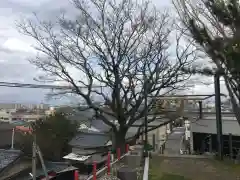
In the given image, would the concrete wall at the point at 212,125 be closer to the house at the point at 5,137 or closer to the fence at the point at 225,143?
the fence at the point at 225,143

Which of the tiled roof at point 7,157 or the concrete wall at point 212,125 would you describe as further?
the tiled roof at point 7,157

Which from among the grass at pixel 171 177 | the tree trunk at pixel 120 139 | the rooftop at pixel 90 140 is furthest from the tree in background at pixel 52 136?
the grass at pixel 171 177

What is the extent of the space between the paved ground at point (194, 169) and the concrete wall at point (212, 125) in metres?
4.92

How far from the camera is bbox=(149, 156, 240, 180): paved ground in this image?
30.3 ft

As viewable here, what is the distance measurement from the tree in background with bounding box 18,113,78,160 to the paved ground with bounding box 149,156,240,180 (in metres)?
18.2

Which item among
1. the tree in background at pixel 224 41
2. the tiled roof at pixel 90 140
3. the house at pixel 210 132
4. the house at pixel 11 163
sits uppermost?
the tree in background at pixel 224 41

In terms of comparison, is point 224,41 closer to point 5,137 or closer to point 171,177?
point 171,177

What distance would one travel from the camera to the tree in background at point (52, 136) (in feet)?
94.6

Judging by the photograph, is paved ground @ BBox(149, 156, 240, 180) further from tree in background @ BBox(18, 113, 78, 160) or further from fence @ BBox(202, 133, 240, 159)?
tree in background @ BBox(18, 113, 78, 160)

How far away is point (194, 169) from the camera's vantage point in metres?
10.5

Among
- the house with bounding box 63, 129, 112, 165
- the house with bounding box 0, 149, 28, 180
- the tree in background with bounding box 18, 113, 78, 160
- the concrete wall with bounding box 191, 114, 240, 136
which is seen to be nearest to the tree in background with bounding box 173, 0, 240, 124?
the concrete wall with bounding box 191, 114, 240, 136

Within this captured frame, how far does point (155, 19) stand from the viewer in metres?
18.4

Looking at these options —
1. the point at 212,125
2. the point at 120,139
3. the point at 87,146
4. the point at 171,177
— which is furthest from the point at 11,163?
the point at 171,177

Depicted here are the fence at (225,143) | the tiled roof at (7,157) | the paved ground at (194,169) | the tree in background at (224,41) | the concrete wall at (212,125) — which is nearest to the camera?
the tree in background at (224,41)
